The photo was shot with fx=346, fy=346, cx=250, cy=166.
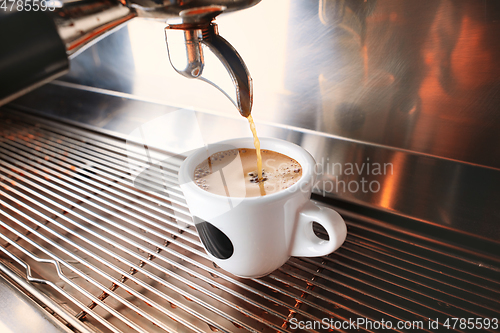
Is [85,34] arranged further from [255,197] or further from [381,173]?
[381,173]

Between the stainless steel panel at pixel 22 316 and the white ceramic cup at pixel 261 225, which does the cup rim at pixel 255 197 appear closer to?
the white ceramic cup at pixel 261 225

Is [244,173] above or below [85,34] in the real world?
below

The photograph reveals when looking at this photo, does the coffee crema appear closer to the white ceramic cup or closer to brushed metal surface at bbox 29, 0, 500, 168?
the white ceramic cup

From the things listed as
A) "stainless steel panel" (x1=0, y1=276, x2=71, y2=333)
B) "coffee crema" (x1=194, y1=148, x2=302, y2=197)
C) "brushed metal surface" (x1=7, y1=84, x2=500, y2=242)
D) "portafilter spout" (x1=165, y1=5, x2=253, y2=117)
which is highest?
"portafilter spout" (x1=165, y1=5, x2=253, y2=117)

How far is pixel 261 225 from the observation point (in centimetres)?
28

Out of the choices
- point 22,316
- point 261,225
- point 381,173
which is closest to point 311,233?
point 261,225

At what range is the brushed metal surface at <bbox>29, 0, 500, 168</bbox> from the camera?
1.19 ft

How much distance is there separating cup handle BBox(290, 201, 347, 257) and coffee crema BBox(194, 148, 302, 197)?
37 millimetres

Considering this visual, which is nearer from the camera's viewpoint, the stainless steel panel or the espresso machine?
the espresso machine

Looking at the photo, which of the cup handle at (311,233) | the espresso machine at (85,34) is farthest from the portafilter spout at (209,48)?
the cup handle at (311,233)

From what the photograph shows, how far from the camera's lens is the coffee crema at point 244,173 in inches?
12.6

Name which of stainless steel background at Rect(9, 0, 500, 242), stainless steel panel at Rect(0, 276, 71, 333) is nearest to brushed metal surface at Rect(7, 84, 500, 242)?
stainless steel background at Rect(9, 0, 500, 242)

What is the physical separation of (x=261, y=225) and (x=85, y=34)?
7.4 inches

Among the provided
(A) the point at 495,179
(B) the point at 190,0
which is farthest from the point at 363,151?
(B) the point at 190,0
